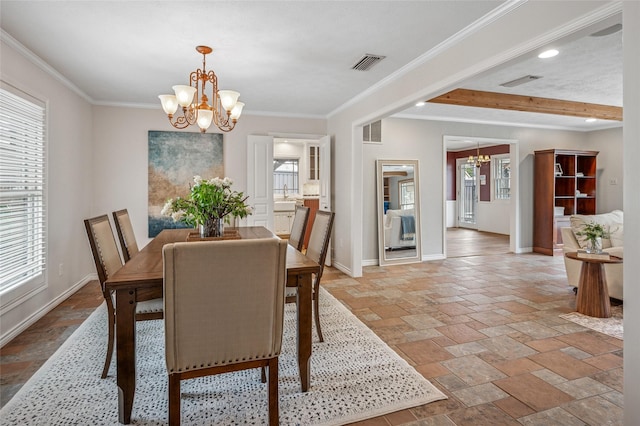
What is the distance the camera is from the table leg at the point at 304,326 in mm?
2039

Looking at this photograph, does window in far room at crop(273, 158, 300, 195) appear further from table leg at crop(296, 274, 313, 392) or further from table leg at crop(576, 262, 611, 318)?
table leg at crop(296, 274, 313, 392)

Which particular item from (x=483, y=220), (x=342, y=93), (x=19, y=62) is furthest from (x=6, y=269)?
(x=483, y=220)

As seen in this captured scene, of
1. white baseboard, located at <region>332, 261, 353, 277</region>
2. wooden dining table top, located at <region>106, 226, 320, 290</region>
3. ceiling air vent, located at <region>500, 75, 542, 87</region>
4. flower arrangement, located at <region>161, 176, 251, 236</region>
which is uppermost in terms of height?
ceiling air vent, located at <region>500, 75, 542, 87</region>

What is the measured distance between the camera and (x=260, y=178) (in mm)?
5320

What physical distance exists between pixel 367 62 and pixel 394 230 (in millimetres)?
3078

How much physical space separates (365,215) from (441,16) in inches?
139

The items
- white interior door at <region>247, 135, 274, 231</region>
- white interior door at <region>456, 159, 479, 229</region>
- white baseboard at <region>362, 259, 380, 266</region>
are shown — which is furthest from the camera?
white interior door at <region>456, 159, 479, 229</region>

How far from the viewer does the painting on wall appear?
4.94 m

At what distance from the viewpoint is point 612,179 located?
22.4 feet

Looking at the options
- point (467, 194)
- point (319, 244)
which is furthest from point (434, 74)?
point (467, 194)

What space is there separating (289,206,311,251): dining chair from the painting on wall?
7.73 ft

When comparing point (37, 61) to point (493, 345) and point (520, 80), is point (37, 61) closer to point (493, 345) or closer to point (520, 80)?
point (493, 345)

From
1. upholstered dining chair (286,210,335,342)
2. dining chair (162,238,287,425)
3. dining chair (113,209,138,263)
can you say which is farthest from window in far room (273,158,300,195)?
dining chair (162,238,287,425)

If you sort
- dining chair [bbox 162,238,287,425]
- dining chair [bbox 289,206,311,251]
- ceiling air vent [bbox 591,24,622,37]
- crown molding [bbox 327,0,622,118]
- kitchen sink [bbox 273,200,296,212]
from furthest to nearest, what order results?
kitchen sink [bbox 273,200,296,212]
dining chair [bbox 289,206,311,251]
ceiling air vent [bbox 591,24,622,37]
crown molding [bbox 327,0,622,118]
dining chair [bbox 162,238,287,425]
